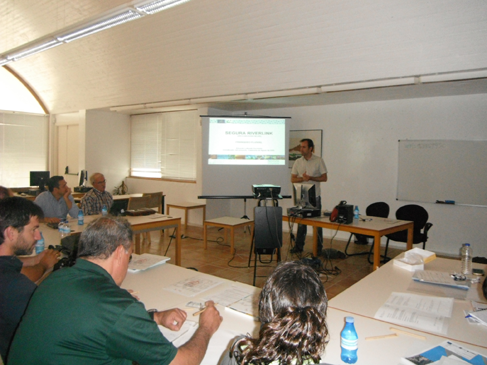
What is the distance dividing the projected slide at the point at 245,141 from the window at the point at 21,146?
641 cm

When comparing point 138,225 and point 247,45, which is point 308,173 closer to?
point 247,45

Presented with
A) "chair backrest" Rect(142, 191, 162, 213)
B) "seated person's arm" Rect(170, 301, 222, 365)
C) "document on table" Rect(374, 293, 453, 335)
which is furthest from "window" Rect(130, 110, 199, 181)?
"seated person's arm" Rect(170, 301, 222, 365)

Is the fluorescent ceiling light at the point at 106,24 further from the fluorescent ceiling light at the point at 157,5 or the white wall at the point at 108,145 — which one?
the white wall at the point at 108,145

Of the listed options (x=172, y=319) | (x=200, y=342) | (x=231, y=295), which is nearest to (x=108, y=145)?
(x=231, y=295)

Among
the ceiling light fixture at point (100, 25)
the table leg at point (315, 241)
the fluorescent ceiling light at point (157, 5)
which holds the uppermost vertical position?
the ceiling light fixture at point (100, 25)

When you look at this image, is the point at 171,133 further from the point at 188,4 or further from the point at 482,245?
the point at 482,245

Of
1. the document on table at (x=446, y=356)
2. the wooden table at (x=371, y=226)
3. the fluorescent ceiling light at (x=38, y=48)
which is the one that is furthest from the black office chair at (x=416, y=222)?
the fluorescent ceiling light at (x=38, y=48)

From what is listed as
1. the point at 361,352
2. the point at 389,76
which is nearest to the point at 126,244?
the point at 361,352

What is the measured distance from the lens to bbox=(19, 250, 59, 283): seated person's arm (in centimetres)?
227

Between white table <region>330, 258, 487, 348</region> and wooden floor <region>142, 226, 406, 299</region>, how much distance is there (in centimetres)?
141

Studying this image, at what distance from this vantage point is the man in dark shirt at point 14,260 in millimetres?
1547

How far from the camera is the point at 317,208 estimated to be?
4.98m

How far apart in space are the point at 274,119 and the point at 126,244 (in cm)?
457

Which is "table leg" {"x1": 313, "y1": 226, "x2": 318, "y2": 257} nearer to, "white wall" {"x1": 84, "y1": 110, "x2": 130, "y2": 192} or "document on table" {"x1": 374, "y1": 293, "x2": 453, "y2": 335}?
"document on table" {"x1": 374, "y1": 293, "x2": 453, "y2": 335}
